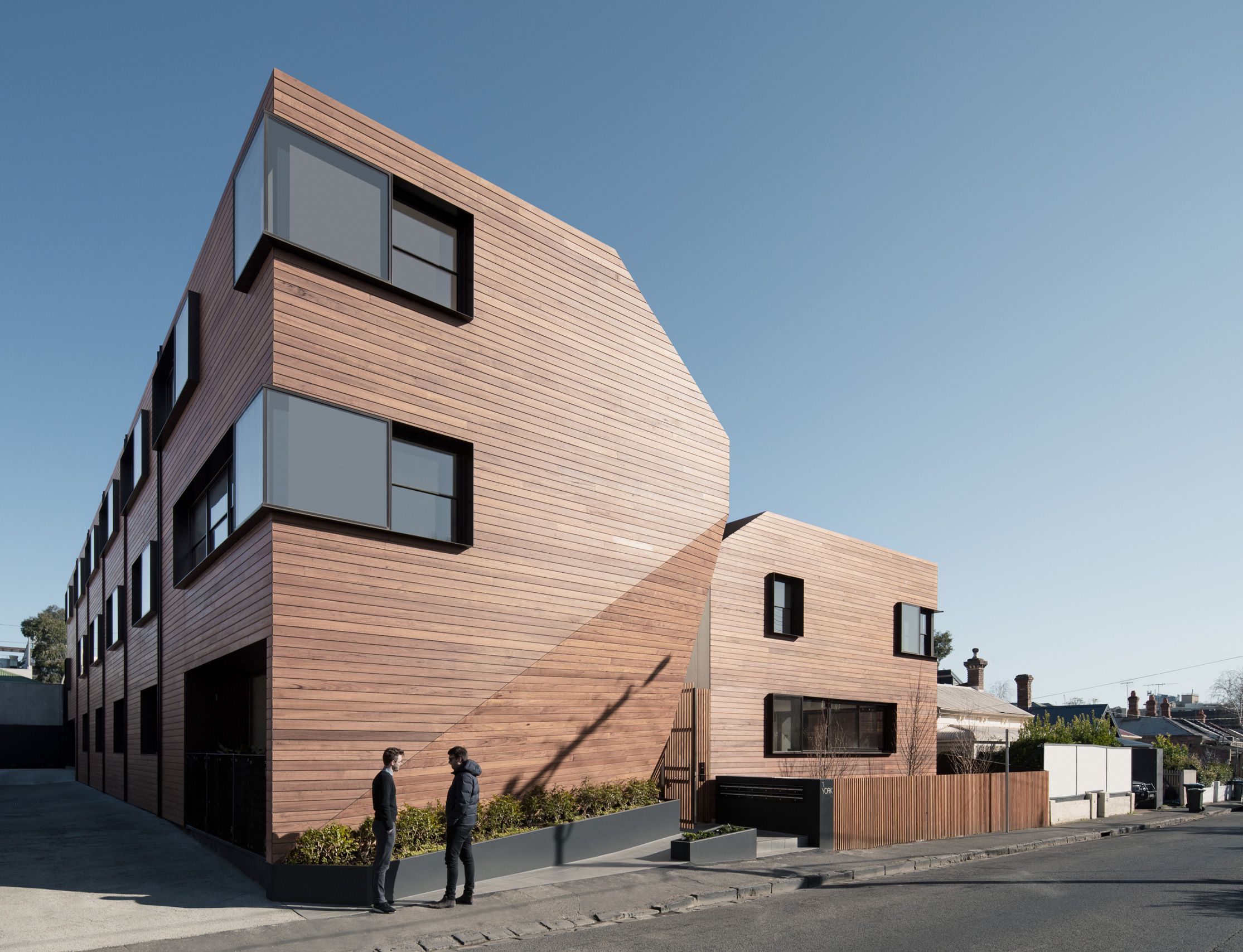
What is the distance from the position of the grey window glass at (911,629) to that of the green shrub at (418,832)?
1740cm

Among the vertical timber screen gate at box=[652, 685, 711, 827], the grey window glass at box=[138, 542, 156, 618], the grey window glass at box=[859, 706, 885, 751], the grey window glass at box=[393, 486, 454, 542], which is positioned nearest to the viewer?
the grey window glass at box=[393, 486, 454, 542]

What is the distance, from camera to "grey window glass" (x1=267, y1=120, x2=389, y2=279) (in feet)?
37.4

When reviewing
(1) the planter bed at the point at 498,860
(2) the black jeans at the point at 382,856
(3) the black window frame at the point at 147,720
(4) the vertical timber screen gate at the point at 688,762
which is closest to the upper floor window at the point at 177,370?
(3) the black window frame at the point at 147,720

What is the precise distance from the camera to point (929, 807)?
61.6 ft

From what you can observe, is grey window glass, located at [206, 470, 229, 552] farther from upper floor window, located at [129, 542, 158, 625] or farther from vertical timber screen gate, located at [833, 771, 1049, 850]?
vertical timber screen gate, located at [833, 771, 1049, 850]

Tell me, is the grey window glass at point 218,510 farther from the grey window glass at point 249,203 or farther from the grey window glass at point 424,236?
the grey window glass at point 424,236

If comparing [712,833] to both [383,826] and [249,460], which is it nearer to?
[383,826]

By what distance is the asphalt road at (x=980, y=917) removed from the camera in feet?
29.9

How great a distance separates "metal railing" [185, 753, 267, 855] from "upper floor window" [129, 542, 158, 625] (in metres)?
4.57

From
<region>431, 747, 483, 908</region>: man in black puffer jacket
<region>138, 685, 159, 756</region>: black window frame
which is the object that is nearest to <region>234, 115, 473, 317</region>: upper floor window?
<region>431, 747, 483, 908</region>: man in black puffer jacket

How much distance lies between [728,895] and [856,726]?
1281cm

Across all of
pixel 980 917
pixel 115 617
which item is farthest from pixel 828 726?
pixel 115 617

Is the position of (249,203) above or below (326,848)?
above

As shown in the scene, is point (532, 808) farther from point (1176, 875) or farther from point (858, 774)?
point (858, 774)
